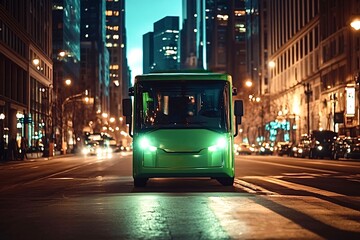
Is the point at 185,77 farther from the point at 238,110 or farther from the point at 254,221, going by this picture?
the point at 254,221

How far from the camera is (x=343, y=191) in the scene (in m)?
17.8

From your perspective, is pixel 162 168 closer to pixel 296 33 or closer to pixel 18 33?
pixel 18 33

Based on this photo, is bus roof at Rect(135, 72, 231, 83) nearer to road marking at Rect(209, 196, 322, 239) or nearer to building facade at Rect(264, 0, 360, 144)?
road marking at Rect(209, 196, 322, 239)

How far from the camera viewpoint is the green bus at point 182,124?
17984mm

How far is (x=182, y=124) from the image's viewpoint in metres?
18.1

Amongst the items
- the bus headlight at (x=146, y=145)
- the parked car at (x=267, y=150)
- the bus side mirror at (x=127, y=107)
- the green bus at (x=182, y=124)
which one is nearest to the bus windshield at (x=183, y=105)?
the green bus at (x=182, y=124)

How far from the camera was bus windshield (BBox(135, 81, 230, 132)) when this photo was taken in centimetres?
1825

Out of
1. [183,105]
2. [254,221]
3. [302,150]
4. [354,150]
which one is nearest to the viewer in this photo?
[254,221]

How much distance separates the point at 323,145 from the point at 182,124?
4537 cm

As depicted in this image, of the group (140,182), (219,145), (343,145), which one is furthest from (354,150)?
(219,145)

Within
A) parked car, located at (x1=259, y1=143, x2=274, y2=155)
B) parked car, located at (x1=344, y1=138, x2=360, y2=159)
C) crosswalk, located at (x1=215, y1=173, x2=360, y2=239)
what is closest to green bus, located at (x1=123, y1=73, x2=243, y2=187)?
crosswalk, located at (x1=215, y1=173, x2=360, y2=239)

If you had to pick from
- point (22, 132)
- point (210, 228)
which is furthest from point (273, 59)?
point (210, 228)

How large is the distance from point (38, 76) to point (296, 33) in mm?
47161

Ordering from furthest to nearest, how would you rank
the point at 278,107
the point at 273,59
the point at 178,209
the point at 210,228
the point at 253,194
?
the point at 273,59
the point at 278,107
the point at 253,194
the point at 178,209
the point at 210,228
